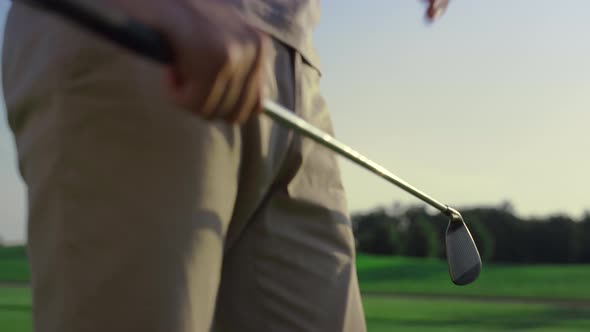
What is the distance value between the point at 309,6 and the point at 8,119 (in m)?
0.60

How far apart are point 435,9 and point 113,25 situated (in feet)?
4.03

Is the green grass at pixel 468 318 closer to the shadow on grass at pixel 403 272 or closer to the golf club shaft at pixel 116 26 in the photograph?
the golf club shaft at pixel 116 26

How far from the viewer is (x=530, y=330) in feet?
21.0

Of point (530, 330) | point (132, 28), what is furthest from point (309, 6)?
point (530, 330)

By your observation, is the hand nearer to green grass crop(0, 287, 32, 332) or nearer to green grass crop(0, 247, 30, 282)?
green grass crop(0, 287, 32, 332)

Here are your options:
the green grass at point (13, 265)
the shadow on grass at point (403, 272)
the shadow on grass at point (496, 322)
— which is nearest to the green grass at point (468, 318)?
the shadow on grass at point (496, 322)

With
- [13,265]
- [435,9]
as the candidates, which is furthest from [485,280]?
[435,9]

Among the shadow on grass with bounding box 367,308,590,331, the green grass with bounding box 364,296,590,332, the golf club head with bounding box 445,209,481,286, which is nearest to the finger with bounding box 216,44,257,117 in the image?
the golf club head with bounding box 445,209,481,286

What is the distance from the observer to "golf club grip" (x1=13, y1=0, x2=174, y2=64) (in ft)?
2.67

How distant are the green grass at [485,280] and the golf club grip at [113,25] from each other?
1150 centimetres

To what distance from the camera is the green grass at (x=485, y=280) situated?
12477mm

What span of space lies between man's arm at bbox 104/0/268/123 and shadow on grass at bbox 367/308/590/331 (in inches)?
222

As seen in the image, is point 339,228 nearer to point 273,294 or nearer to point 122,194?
point 273,294

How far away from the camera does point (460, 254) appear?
85.6 inches
